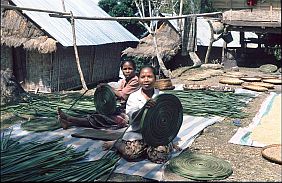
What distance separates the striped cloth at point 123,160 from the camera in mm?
3785

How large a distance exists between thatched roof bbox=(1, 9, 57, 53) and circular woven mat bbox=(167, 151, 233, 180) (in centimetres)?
720

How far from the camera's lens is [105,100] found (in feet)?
17.3

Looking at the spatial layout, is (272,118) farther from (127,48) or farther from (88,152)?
(127,48)

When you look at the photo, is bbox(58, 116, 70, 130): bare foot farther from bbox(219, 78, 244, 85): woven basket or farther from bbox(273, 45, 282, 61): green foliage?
bbox(273, 45, 282, 61): green foliage

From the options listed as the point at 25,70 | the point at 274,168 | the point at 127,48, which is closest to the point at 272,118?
the point at 274,168

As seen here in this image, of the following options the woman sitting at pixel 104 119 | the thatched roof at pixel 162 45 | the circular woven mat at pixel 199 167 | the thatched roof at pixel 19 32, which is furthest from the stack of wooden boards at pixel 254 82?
the thatched roof at pixel 162 45

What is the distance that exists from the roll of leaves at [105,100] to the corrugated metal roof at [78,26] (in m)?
5.34

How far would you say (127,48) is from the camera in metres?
16.3

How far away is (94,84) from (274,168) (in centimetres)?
986

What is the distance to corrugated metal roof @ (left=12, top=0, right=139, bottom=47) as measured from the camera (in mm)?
10789

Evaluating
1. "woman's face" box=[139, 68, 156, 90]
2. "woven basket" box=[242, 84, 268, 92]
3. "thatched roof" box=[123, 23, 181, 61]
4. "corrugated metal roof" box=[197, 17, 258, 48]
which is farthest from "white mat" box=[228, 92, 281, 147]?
"corrugated metal roof" box=[197, 17, 258, 48]

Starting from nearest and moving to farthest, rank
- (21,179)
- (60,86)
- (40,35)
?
(21,179) → (40,35) → (60,86)

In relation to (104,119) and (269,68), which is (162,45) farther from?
(104,119)

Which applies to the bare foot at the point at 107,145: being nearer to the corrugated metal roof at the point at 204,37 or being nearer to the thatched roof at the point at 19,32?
the thatched roof at the point at 19,32
